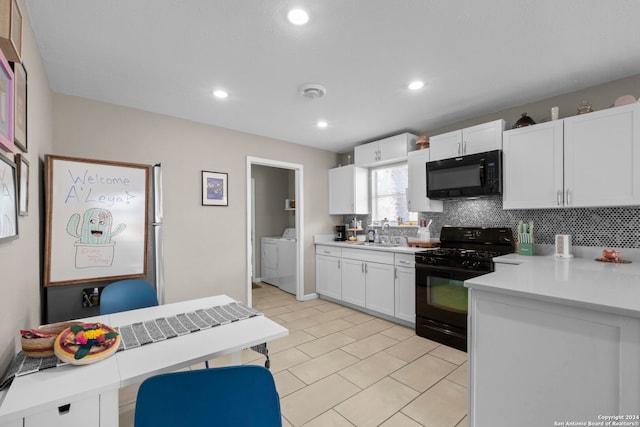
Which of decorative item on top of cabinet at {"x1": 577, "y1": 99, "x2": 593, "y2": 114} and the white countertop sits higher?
decorative item on top of cabinet at {"x1": 577, "y1": 99, "x2": 593, "y2": 114}

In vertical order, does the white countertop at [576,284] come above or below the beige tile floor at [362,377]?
above

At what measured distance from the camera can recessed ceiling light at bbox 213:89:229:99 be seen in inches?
101

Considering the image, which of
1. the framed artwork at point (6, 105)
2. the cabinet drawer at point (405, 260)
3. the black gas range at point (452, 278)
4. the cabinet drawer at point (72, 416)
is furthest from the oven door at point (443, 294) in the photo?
the framed artwork at point (6, 105)

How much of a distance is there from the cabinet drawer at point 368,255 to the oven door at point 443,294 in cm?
48

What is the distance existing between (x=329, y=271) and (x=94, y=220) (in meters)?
3.01

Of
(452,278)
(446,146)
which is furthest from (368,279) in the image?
(446,146)

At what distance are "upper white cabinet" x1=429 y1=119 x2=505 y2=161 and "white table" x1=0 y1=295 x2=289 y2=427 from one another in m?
2.73

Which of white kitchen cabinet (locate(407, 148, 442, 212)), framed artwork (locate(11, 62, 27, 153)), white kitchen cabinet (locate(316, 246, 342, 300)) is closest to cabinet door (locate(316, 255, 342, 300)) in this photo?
white kitchen cabinet (locate(316, 246, 342, 300))

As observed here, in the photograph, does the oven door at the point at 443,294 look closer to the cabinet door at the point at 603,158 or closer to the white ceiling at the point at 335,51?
the cabinet door at the point at 603,158

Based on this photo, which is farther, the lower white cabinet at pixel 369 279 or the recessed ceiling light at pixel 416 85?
the lower white cabinet at pixel 369 279

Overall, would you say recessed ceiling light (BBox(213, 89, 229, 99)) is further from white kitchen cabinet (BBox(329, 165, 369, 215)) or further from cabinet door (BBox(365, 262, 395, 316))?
cabinet door (BBox(365, 262, 395, 316))

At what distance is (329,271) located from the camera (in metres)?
4.36

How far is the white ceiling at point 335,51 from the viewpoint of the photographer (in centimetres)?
159

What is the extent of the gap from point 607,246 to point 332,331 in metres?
2.69
